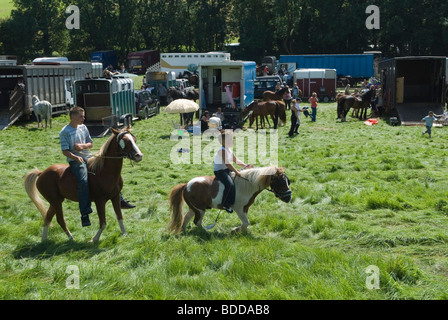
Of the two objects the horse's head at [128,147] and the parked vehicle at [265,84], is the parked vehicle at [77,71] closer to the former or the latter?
the parked vehicle at [265,84]

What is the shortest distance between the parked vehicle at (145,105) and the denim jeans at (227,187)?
1912cm

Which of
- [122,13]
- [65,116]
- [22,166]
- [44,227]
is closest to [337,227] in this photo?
[44,227]

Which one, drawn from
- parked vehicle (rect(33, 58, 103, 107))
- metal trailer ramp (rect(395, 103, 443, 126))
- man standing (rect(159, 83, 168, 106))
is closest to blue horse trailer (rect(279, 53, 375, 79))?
man standing (rect(159, 83, 168, 106))

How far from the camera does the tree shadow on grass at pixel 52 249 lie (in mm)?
7180

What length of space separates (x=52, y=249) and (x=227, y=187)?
2.78 meters

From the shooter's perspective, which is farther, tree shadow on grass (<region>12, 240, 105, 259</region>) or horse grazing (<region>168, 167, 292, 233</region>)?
horse grazing (<region>168, 167, 292, 233</region>)

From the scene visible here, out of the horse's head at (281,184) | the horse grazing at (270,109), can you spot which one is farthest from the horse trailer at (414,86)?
the horse's head at (281,184)

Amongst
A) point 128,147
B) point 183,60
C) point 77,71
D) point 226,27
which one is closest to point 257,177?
point 128,147

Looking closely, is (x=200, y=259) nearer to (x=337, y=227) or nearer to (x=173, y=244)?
(x=173, y=244)

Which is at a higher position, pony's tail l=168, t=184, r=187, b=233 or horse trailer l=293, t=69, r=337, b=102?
horse trailer l=293, t=69, r=337, b=102

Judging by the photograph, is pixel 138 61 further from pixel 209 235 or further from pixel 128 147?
pixel 209 235

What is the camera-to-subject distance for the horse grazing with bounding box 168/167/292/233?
25.5ft

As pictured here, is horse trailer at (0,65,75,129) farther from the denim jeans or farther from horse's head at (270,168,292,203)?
horse's head at (270,168,292,203)
